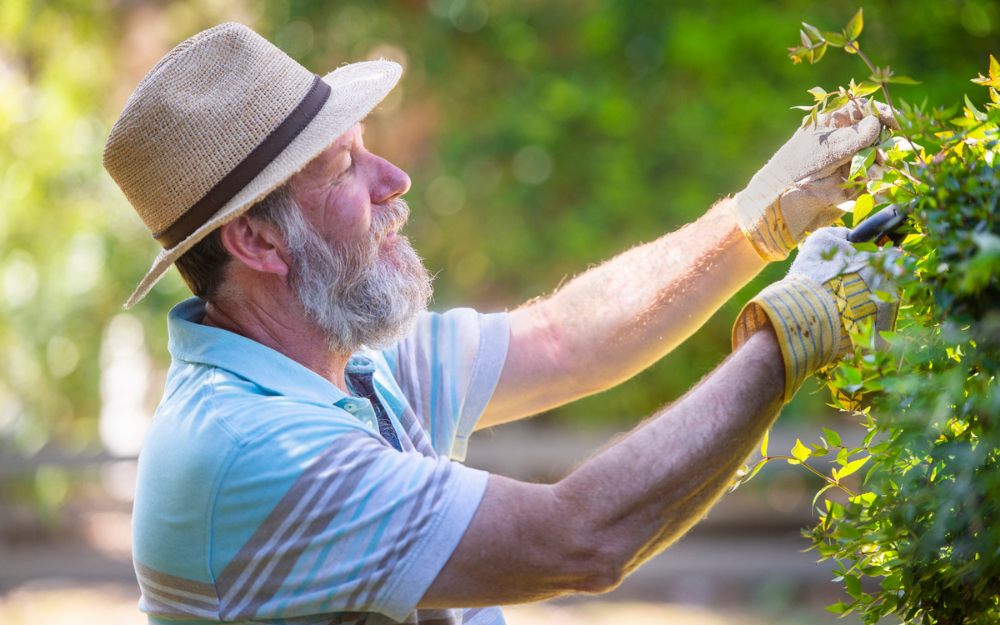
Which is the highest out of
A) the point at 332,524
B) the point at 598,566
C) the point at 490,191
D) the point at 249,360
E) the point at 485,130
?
the point at 249,360

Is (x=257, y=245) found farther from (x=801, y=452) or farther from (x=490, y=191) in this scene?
(x=490, y=191)

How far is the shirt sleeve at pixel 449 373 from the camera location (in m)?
1.97

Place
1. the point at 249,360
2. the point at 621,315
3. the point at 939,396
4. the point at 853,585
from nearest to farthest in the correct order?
the point at 939,396
the point at 853,585
the point at 249,360
the point at 621,315

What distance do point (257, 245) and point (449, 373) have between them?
1.88 feet

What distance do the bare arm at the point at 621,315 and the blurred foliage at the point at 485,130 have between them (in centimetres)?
226

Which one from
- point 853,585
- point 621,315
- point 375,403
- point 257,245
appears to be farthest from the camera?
point 621,315

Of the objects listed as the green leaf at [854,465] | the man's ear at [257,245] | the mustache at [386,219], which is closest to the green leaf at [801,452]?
the green leaf at [854,465]

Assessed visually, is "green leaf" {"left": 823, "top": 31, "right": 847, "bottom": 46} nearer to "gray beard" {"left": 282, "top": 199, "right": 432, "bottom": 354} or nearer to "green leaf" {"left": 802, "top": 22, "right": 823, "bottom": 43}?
"green leaf" {"left": 802, "top": 22, "right": 823, "bottom": 43}

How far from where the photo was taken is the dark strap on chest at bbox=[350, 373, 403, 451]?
1686 millimetres

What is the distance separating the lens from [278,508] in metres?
1.29

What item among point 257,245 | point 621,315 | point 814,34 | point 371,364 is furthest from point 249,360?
point 814,34

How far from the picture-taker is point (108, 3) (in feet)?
24.3

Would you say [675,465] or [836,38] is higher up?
[836,38]

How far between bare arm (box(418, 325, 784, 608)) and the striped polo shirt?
6 cm
